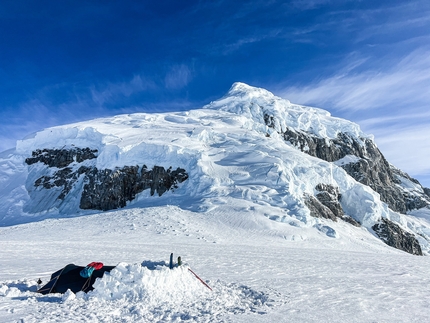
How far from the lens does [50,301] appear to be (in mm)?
7852

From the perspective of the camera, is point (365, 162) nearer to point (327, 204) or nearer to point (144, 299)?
point (327, 204)

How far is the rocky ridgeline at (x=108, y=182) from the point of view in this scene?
40500mm

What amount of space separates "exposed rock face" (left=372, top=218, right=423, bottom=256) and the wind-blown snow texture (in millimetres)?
1345

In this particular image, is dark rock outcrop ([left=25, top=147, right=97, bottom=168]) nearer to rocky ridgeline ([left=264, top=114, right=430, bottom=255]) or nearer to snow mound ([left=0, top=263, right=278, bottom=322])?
rocky ridgeline ([left=264, top=114, right=430, bottom=255])

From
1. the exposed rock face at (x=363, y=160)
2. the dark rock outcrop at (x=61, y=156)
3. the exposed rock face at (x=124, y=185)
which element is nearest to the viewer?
the exposed rock face at (x=124, y=185)

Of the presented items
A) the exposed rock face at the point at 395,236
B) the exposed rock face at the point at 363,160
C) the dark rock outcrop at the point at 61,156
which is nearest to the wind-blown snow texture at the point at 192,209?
the dark rock outcrop at the point at 61,156

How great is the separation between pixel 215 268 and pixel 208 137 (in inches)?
1414

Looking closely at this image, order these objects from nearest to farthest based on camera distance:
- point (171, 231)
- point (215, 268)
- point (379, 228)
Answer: point (215, 268) < point (171, 231) < point (379, 228)

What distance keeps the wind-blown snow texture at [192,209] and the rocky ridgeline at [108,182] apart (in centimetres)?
33

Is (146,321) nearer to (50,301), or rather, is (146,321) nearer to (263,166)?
(50,301)

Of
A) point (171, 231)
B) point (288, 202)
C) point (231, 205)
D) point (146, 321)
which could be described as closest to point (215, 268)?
point (146, 321)

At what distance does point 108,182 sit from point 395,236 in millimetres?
41399

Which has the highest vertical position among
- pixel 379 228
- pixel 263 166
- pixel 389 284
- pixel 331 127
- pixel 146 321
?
pixel 331 127

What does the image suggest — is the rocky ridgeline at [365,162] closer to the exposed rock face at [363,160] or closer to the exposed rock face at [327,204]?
the exposed rock face at [363,160]
